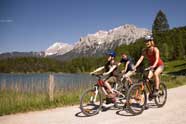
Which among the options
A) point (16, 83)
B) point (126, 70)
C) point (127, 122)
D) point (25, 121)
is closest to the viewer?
point (127, 122)

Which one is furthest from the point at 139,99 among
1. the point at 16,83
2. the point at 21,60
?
the point at 21,60

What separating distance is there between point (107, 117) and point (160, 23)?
109224 millimetres

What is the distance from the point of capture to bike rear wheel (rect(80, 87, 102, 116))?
859 cm

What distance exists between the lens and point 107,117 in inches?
323

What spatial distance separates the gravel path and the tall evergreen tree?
349ft

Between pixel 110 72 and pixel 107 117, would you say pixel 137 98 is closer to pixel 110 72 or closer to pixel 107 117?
pixel 107 117

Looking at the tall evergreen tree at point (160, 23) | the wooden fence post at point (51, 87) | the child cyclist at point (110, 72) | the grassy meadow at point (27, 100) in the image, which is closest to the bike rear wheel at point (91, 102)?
the child cyclist at point (110, 72)

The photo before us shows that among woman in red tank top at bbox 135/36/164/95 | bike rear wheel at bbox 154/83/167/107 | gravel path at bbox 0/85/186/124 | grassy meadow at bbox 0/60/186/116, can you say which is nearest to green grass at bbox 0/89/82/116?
grassy meadow at bbox 0/60/186/116

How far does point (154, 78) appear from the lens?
9.13 metres

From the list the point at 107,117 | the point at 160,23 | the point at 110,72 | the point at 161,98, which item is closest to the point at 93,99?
the point at 107,117

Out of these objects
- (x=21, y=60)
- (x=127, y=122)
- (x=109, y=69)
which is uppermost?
(x=21, y=60)

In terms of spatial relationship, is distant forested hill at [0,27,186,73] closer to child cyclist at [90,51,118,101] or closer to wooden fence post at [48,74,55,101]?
wooden fence post at [48,74,55,101]

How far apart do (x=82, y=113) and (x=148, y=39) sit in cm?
289

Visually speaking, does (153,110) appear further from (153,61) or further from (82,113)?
(82,113)
